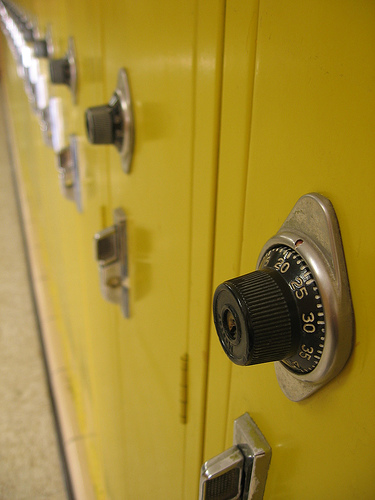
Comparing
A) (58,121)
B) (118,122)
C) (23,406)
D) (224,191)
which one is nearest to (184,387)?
(224,191)

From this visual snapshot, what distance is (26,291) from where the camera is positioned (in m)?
3.50

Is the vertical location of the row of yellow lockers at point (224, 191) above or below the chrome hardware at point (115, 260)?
above

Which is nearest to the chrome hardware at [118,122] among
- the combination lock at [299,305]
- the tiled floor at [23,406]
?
the combination lock at [299,305]

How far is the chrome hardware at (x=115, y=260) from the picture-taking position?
0.83 metres

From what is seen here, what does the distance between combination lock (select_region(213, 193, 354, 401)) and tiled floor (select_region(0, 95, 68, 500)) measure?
2.05m

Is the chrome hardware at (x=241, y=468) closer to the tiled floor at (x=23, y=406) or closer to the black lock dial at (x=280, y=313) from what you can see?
the black lock dial at (x=280, y=313)

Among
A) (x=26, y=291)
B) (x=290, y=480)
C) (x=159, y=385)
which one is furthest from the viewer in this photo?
(x=26, y=291)

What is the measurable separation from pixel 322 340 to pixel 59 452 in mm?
2272

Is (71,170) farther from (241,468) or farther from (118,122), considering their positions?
(241,468)

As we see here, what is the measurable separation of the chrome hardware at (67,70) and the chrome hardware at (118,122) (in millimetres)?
490

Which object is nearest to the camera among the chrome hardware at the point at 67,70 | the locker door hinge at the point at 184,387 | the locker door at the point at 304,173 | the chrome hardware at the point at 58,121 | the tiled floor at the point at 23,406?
the locker door at the point at 304,173

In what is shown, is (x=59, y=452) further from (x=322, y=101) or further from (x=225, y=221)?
(x=322, y=101)

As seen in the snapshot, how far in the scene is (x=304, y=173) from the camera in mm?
331

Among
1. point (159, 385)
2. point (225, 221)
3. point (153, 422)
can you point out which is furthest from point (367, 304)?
point (153, 422)
